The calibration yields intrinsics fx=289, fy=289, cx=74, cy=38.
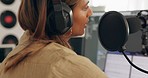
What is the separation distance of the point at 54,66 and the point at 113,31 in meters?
0.33

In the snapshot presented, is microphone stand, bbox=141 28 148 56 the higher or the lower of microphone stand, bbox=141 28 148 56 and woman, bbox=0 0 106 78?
the lower

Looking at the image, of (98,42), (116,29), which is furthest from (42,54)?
(98,42)

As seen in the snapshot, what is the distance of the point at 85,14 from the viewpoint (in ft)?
2.53

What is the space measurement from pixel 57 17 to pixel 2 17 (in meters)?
1.45

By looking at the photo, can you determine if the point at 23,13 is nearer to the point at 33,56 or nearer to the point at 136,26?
the point at 33,56

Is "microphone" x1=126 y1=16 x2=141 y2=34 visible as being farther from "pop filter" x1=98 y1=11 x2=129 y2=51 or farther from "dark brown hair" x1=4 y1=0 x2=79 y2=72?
"dark brown hair" x1=4 y1=0 x2=79 y2=72

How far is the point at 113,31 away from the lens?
858 millimetres

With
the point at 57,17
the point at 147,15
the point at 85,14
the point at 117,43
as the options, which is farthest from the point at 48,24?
the point at 147,15

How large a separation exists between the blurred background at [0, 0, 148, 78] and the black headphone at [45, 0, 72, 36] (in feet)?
1.93

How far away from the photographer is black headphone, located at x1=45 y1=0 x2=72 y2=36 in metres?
0.67

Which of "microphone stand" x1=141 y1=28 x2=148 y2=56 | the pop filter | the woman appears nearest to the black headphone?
the woman

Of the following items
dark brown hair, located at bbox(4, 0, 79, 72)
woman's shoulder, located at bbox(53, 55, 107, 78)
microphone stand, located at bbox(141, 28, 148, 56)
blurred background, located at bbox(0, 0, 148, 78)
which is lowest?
blurred background, located at bbox(0, 0, 148, 78)

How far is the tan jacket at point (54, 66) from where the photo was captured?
1.90 ft

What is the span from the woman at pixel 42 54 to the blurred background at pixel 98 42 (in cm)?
61
